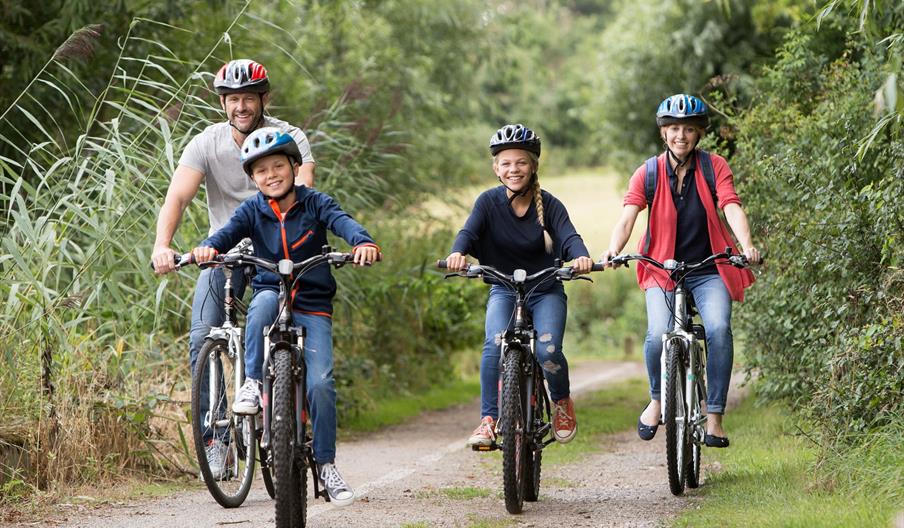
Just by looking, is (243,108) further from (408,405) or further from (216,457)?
(408,405)

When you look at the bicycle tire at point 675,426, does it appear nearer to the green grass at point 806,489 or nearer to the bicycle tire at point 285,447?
the green grass at point 806,489

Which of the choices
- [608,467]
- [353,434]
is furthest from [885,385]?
[353,434]

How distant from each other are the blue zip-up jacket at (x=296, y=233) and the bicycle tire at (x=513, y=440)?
3.38 ft

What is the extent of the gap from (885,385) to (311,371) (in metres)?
3.12

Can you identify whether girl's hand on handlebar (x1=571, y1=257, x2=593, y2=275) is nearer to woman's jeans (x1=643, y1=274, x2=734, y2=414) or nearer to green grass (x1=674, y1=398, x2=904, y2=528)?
woman's jeans (x1=643, y1=274, x2=734, y2=414)

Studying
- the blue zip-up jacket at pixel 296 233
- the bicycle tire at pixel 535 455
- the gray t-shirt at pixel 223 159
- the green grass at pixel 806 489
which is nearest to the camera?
the green grass at pixel 806 489

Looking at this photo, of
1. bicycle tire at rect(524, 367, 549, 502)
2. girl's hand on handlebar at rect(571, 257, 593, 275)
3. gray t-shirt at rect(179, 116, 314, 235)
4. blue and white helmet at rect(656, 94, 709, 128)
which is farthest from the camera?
blue and white helmet at rect(656, 94, 709, 128)

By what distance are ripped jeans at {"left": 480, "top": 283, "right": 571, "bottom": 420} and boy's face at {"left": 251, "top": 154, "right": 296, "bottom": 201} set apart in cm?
148

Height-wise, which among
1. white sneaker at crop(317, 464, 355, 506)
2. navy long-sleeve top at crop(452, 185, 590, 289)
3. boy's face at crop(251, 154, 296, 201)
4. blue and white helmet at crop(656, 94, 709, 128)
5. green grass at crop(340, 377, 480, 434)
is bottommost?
white sneaker at crop(317, 464, 355, 506)

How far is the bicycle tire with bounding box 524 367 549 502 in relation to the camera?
7160 millimetres

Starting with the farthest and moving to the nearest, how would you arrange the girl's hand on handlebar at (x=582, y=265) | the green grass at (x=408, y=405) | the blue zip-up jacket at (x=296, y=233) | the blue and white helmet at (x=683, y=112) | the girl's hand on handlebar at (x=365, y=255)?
the green grass at (x=408, y=405) < the blue and white helmet at (x=683, y=112) < the girl's hand on handlebar at (x=582, y=265) < the blue zip-up jacket at (x=296, y=233) < the girl's hand on handlebar at (x=365, y=255)

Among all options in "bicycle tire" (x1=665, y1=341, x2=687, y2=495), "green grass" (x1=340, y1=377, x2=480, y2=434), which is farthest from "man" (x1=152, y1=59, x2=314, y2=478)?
"green grass" (x1=340, y1=377, x2=480, y2=434)

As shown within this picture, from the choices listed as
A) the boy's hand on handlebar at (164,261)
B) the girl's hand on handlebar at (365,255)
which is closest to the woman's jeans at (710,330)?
the girl's hand on handlebar at (365,255)

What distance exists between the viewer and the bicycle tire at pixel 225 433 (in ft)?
23.1
